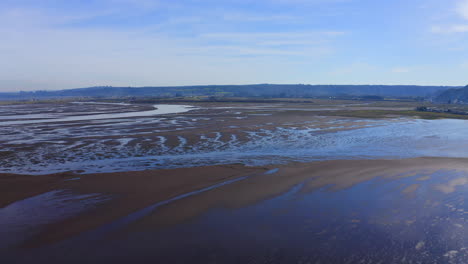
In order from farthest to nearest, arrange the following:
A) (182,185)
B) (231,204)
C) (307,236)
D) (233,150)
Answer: (233,150) < (182,185) < (231,204) < (307,236)

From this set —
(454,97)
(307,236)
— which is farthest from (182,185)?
(454,97)

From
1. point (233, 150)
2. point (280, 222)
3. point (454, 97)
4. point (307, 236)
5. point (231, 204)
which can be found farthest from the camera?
point (454, 97)

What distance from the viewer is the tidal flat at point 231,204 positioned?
22.1ft

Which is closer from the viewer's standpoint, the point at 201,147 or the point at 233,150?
the point at 233,150

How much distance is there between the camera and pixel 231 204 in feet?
31.3

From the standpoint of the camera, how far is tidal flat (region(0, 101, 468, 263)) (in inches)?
265

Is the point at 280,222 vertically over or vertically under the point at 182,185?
under

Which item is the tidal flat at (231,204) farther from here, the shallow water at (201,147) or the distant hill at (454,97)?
the distant hill at (454,97)

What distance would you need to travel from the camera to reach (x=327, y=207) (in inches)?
362

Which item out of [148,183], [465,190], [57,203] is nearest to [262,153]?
[148,183]

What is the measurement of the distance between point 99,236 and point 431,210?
8622 millimetres

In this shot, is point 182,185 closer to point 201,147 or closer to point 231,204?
point 231,204

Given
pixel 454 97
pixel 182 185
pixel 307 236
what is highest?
pixel 454 97

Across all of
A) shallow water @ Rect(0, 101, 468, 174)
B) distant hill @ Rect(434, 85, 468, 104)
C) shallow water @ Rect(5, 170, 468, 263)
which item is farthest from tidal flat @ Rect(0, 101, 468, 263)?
distant hill @ Rect(434, 85, 468, 104)
